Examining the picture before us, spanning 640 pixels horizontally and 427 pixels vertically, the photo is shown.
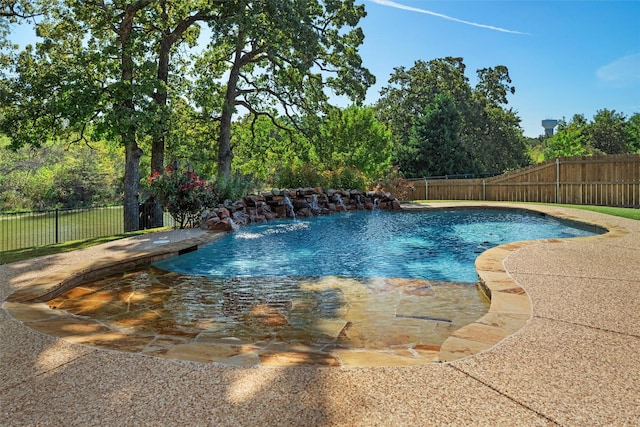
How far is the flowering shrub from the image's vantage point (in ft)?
34.1

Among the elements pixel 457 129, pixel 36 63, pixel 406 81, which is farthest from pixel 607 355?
pixel 406 81

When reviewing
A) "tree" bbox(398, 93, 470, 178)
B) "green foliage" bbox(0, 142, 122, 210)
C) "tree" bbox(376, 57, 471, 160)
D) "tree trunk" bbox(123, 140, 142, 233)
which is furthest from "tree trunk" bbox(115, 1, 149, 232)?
"tree" bbox(376, 57, 471, 160)

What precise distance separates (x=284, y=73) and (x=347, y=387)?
1639cm

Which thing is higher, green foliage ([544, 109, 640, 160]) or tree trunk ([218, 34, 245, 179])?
green foliage ([544, 109, 640, 160])

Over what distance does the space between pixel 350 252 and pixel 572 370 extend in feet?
17.9

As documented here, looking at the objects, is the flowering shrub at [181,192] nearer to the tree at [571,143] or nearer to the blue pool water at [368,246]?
the blue pool water at [368,246]

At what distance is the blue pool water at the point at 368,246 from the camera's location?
623 centimetres

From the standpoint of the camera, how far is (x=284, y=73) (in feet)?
55.9

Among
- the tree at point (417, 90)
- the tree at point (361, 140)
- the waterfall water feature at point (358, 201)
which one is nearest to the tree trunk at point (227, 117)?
the waterfall water feature at point (358, 201)

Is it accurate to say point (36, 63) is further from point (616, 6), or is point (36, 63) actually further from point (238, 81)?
point (616, 6)

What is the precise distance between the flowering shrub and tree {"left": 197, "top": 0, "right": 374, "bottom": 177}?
532 centimetres

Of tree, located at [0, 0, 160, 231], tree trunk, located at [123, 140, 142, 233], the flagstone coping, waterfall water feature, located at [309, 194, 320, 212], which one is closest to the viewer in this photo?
the flagstone coping

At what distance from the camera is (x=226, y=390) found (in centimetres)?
212

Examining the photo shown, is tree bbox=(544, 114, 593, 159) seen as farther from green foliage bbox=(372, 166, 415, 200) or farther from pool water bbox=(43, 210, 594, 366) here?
pool water bbox=(43, 210, 594, 366)
